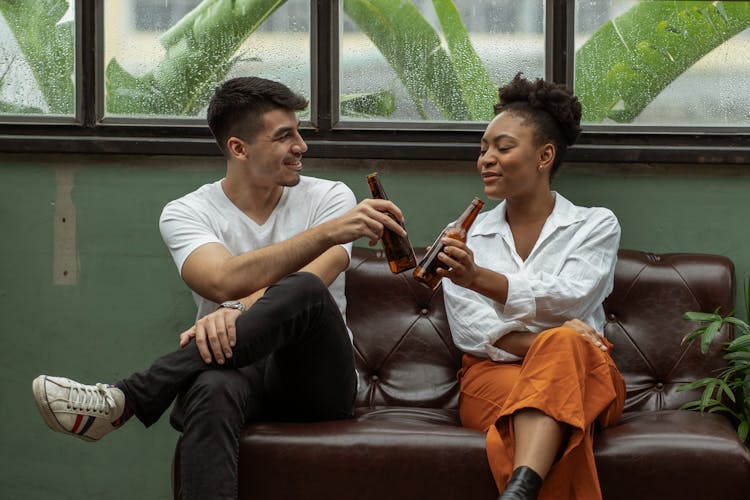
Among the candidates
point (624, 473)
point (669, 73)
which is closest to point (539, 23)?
point (669, 73)

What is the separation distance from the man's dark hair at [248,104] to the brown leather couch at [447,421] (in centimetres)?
53

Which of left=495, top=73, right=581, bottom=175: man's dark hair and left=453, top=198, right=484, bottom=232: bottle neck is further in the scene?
left=495, top=73, right=581, bottom=175: man's dark hair

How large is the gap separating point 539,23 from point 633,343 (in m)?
1.12

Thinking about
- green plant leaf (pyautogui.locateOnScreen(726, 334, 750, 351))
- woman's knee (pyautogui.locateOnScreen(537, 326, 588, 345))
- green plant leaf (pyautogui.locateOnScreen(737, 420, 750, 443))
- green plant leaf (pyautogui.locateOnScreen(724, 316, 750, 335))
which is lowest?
green plant leaf (pyautogui.locateOnScreen(737, 420, 750, 443))

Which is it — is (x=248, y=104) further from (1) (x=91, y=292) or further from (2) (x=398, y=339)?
(1) (x=91, y=292)

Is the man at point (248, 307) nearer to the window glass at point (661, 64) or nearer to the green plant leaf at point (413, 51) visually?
the green plant leaf at point (413, 51)

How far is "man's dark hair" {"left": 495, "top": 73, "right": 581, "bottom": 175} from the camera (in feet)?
8.38

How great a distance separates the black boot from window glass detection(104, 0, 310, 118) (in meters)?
1.61

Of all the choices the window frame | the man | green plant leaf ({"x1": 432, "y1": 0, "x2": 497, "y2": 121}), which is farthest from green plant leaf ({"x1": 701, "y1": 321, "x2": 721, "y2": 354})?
green plant leaf ({"x1": 432, "y1": 0, "x2": 497, "y2": 121})

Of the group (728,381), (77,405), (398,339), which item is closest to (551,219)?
(398,339)

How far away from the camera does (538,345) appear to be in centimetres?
208

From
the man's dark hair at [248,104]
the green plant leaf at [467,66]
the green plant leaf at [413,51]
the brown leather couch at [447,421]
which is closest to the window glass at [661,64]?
the green plant leaf at [467,66]

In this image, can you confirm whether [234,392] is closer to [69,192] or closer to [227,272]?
[227,272]

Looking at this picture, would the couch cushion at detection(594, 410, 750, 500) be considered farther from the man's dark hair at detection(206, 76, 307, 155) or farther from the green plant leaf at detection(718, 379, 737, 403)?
the man's dark hair at detection(206, 76, 307, 155)
